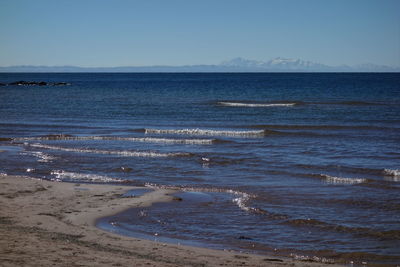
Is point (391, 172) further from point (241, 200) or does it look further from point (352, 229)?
point (352, 229)

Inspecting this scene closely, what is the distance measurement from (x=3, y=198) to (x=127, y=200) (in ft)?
9.94

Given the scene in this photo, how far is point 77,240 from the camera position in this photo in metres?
9.52

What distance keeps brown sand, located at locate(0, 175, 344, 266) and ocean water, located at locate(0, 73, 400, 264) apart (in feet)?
1.99

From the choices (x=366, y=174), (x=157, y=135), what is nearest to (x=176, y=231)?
(x=366, y=174)

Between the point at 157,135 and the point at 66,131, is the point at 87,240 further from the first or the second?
the point at 66,131

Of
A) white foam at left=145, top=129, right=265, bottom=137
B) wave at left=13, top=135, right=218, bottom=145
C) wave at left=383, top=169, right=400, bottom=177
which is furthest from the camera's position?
white foam at left=145, top=129, right=265, bottom=137

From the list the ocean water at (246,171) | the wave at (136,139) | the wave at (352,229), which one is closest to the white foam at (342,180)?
the ocean water at (246,171)

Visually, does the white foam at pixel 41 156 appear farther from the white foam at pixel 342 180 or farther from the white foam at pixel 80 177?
the white foam at pixel 342 180

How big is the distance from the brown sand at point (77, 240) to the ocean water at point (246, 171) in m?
0.61

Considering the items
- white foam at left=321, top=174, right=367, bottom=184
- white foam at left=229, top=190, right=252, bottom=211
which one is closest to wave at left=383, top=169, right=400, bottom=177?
white foam at left=321, top=174, right=367, bottom=184

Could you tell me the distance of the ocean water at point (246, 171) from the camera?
10.6 metres

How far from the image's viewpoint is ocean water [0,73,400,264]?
10586 millimetres

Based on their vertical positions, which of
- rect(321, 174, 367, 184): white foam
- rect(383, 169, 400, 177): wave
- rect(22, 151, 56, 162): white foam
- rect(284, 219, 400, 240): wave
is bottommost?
rect(22, 151, 56, 162): white foam

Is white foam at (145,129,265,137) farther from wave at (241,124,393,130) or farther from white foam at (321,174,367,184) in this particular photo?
white foam at (321,174,367,184)
